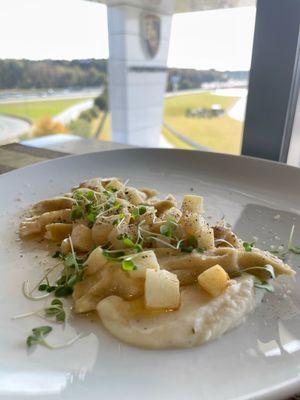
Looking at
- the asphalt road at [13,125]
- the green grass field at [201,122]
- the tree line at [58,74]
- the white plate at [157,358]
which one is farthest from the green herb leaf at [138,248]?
the tree line at [58,74]

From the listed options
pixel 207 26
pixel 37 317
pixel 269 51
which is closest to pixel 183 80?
pixel 207 26

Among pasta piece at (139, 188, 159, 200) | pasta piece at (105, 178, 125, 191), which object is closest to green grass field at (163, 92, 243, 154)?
pasta piece at (139, 188, 159, 200)

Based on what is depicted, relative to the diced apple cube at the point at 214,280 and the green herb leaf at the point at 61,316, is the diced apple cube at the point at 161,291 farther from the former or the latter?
the green herb leaf at the point at 61,316

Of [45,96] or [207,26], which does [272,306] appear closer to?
[207,26]

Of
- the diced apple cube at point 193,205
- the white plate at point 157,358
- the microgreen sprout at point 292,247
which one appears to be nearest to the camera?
the white plate at point 157,358

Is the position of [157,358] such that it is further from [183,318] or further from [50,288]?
[50,288]

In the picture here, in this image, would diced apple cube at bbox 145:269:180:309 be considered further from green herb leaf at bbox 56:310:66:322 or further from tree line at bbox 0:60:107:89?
tree line at bbox 0:60:107:89
